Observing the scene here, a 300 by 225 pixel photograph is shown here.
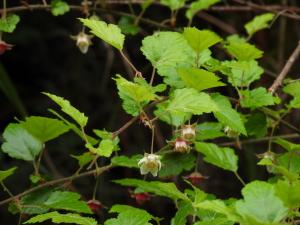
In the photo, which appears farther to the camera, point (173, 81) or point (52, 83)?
point (52, 83)

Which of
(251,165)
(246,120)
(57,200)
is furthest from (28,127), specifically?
(251,165)

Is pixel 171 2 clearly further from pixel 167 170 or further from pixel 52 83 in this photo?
pixel 52 83

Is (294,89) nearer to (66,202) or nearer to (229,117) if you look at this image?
(229,117)

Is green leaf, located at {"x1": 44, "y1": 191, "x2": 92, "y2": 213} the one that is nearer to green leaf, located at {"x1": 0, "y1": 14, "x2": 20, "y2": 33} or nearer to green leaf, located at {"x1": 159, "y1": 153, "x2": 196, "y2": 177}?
green leaf, located at {"x1": 159, "y1": 153, "x2": 196, "y2": 177}

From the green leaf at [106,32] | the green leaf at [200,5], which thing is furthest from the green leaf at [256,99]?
the green leaf at [200,5]

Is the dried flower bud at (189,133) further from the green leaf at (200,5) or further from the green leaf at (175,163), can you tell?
the green leaf at (200,5)

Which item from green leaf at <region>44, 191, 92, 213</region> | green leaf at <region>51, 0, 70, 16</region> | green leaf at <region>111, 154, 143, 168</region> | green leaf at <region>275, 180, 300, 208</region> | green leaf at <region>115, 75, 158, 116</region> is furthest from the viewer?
green leaf at <region>51, 0, 70, 16</region>

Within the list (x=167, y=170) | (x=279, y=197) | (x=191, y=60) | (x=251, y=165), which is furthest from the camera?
(x=251, y=165)

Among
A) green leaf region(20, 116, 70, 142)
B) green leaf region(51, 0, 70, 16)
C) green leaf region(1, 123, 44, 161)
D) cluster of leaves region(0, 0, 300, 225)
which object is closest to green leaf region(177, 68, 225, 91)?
cluster of leaves region(0, 0, 300, 225)
